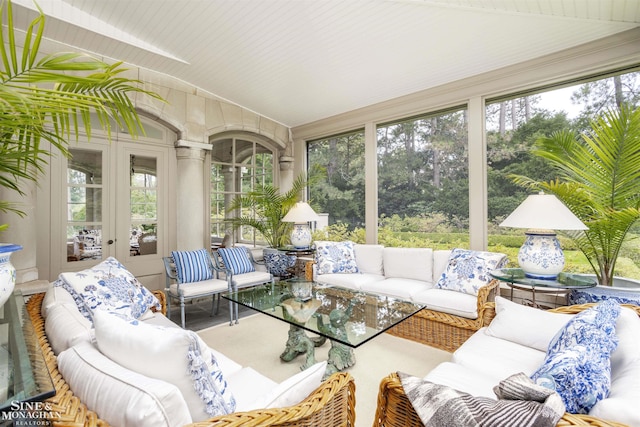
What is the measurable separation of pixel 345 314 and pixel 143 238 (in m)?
3.11

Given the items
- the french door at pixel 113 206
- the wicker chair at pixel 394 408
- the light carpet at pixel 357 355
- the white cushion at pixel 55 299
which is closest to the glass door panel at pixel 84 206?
the french door at pixel 113 206

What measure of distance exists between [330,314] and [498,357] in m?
1.18

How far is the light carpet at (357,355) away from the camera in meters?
2.26

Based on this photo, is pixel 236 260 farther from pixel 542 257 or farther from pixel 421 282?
pixel 542 257

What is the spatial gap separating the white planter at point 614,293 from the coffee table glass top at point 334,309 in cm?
120

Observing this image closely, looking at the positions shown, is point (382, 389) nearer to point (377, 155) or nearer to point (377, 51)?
point (377, 51)

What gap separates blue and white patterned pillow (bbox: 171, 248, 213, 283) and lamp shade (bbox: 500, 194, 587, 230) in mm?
3222

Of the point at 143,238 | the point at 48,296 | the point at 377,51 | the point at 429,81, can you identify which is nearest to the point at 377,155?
the point at 429,81

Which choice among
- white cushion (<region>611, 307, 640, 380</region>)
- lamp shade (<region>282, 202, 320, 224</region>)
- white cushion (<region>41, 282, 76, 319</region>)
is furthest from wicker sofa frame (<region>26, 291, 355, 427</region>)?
lamp shade (<region>282, 202, 320, 224</region>)

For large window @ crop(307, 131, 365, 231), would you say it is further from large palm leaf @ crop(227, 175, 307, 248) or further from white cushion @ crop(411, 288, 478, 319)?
white cushion @ crop(411, 288, 478, 319)

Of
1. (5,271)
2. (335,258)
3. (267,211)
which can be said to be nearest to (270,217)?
(267,211)

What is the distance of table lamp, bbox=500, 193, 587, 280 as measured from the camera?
7.73 ft

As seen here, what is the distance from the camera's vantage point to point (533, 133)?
324 cm

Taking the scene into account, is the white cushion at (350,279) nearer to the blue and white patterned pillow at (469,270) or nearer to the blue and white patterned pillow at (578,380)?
the blue and white patterned pillow at (469,270)
